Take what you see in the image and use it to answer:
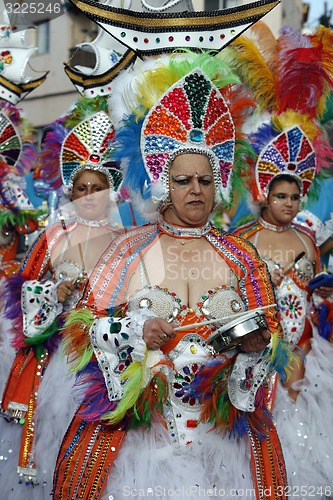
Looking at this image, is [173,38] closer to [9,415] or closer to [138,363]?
[138,363]

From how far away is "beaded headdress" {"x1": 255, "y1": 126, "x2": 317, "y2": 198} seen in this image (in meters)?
6.10

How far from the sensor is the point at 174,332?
11.8ft

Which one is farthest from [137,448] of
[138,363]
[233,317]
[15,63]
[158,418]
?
[15,63]

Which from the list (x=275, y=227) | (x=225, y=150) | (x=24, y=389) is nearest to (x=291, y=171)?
(x=275, y=227)

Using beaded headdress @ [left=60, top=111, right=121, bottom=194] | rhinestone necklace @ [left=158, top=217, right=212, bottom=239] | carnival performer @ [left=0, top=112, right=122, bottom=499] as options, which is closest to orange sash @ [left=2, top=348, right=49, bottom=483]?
carnival performer @ [left=0, top=112, right=122, bottom=499]

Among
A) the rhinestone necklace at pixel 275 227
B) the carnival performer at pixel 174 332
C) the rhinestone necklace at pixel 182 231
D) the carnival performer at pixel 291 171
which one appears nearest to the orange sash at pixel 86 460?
the carnival performer at pixel 174 332

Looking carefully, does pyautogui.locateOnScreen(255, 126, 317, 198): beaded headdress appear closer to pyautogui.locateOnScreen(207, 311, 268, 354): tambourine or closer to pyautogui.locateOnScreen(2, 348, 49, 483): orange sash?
pyautogui.locateOnScreen(2, 348, 49, 483): orange sash

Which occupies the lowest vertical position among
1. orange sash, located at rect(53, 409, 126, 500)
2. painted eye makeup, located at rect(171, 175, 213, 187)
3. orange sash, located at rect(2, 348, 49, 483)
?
orange sash, located at rect(2, 348, 49, 483)

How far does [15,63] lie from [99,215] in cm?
275

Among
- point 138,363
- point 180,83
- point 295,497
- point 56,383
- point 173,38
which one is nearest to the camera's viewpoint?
point 138,363

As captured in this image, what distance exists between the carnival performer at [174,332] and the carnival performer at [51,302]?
112 cm

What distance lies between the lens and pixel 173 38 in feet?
14.4

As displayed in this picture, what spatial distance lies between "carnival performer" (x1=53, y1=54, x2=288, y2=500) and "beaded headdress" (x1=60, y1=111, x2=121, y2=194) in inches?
63.4

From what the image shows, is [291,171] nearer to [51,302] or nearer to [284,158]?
[284,158]
